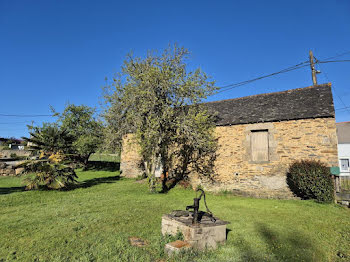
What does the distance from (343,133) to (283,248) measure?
83.7 ft

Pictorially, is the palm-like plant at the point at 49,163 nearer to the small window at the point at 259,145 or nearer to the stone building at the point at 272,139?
the stone building at the point at 272,139

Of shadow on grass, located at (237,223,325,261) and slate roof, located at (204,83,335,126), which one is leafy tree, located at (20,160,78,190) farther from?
shadow on grass, located at (237,223,325,261)

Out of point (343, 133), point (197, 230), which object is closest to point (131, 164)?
point (197, 230)

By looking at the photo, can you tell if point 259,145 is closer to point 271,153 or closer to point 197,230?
point 271,153

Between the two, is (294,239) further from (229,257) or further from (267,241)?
(229,257)

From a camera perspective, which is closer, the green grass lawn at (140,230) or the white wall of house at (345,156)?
the green grass lawn at (140,230)

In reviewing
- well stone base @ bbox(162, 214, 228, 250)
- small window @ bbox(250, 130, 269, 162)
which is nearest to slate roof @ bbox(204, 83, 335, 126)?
small window @ bbox(250, 130, 269, 162)

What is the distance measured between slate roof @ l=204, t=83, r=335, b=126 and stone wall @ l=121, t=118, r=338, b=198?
1.04 feet

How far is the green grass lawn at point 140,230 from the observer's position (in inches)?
168

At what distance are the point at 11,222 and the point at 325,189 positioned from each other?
1140 cm

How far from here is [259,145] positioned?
1206 cm

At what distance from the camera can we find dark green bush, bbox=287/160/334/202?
376 inches

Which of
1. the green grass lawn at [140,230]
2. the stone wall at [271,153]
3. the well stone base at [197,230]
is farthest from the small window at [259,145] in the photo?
the well stone base at [197,230]

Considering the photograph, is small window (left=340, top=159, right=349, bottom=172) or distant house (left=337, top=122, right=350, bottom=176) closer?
distant house (left=337, top=122, right=350, bottom=176)
